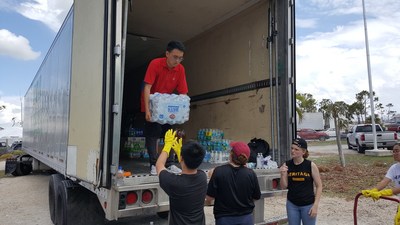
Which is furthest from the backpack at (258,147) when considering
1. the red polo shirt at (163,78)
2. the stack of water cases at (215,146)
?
the red polo shirt at (163,78)

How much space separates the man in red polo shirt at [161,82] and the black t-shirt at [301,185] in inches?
51.1

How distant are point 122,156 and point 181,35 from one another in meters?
2.90

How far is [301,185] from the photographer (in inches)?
145

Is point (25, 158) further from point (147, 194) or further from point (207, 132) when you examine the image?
point (147, 194)

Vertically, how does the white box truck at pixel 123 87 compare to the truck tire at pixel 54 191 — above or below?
above

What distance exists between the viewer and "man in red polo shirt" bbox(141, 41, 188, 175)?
13.8 ft

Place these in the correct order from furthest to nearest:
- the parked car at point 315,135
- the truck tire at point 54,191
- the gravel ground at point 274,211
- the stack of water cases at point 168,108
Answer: the parked car at point 315,135 → the gravel ground at point 274,211 → the truck tire at point 54,191 → the stack of water cases at point 168,108

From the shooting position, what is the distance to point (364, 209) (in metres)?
6.84

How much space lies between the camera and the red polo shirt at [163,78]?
4336 millimetres

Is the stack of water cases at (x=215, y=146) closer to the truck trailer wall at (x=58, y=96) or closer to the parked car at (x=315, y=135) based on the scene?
the truck trailer wall at (x=58, y=96)

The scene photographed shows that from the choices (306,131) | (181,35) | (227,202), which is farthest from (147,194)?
(306,131)

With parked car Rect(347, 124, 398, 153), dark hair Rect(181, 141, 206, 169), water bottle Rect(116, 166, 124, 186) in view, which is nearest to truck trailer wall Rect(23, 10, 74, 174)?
water bottle Rect(116, 166, 124, 186)

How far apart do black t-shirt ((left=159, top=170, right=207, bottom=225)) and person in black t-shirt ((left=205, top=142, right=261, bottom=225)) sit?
0.26m

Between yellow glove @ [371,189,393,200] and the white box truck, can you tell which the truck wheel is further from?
yellow glove @ [371,189,393,200]
